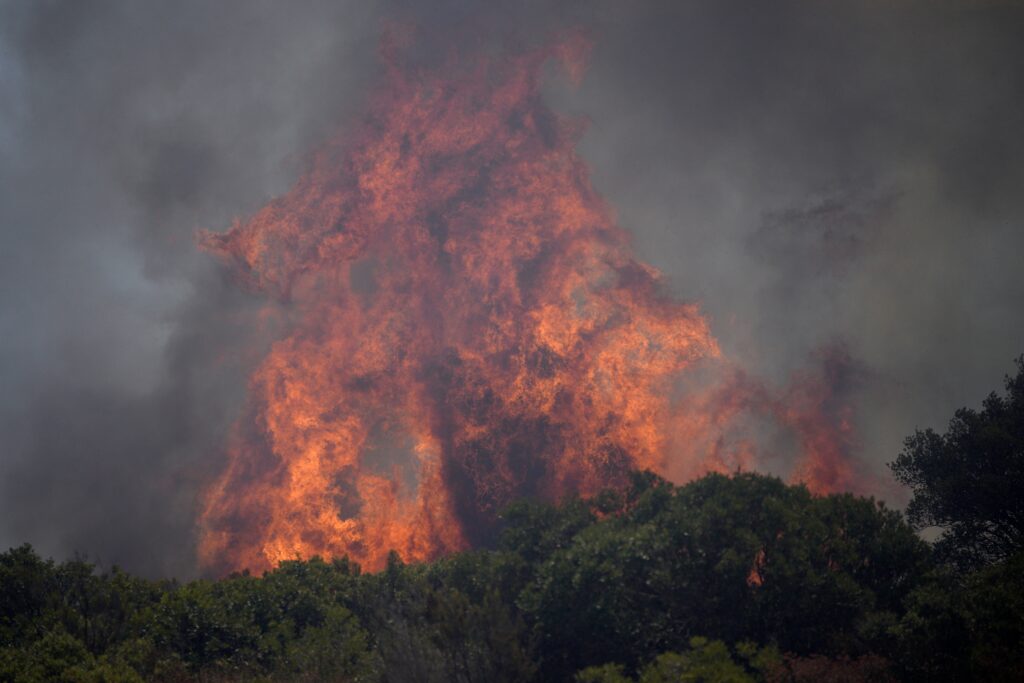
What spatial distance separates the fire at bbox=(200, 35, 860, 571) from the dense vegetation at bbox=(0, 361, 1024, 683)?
17800mm

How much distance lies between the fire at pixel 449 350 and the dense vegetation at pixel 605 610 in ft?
58.4

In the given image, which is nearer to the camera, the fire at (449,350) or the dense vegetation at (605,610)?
the dense vegetation at (605,610)

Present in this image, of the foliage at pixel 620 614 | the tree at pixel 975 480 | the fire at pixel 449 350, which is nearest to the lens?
the foliage at pixel 620 614

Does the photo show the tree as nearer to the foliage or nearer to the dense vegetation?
the dense vegetation

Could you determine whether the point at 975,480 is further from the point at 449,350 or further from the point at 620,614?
the point at 449,350

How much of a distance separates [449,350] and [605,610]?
32435 mm

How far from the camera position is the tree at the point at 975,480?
35219 mm

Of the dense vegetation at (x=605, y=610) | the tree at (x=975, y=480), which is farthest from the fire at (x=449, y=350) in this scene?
the dense vegetation at (x=605, y=610)

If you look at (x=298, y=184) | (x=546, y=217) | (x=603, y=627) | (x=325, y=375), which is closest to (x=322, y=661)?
(x=603, y=627)

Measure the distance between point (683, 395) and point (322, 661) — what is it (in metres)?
33.5

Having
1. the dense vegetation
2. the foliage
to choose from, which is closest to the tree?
the dense vegetation

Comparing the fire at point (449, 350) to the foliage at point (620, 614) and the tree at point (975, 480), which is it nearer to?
the tree at point (975, 480)

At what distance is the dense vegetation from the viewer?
2319 centimetres

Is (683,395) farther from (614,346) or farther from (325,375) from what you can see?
(325,375)
